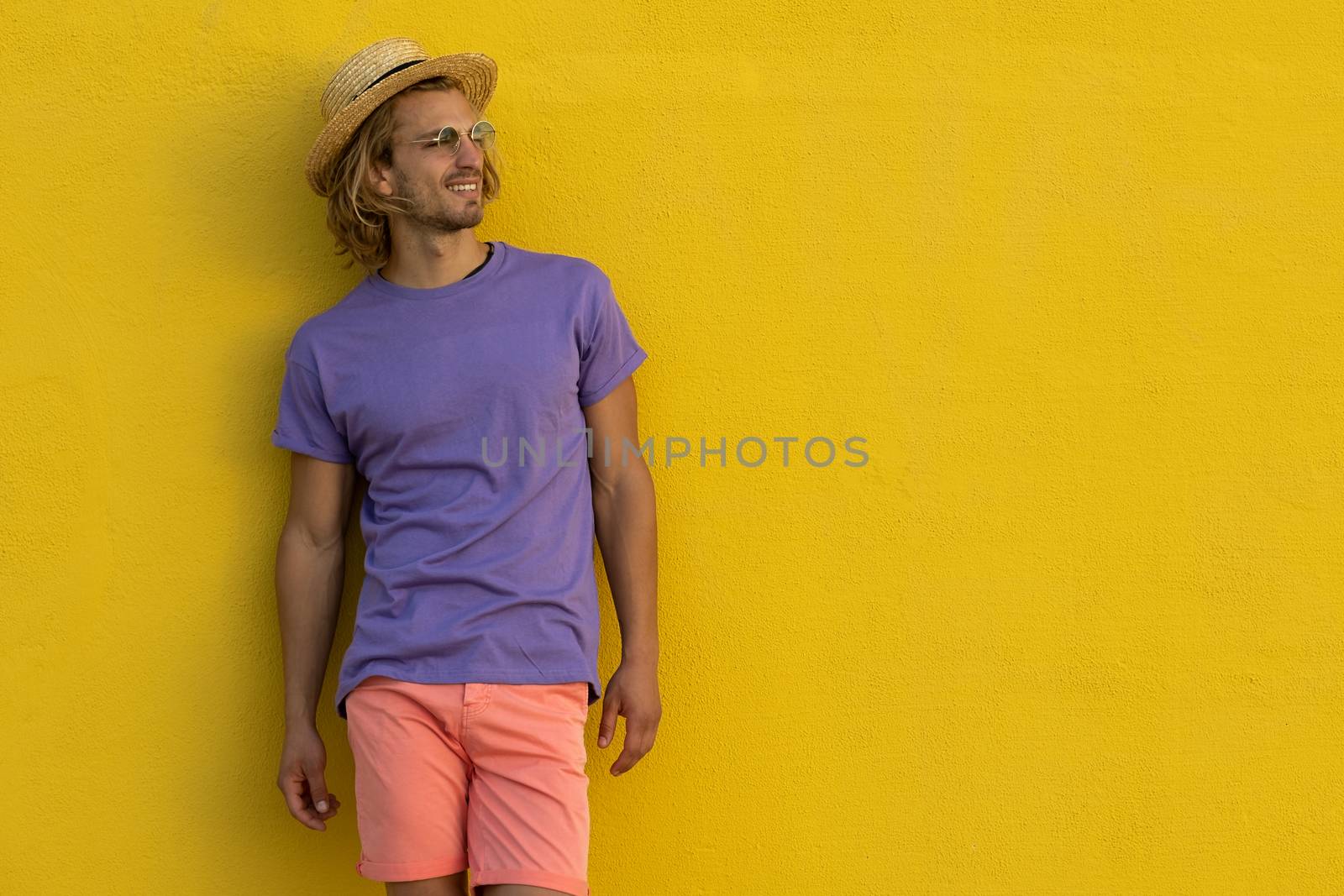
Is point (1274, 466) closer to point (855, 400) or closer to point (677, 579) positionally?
point (855, 400)

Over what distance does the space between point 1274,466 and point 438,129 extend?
5.90ft

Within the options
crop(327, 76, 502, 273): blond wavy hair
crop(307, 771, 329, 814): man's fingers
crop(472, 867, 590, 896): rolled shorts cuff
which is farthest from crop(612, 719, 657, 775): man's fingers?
crop(327, 76, 502, 273): blond wavy hair

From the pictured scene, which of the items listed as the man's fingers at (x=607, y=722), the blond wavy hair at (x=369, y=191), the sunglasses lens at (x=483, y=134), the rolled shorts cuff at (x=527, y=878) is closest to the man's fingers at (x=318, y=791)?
the rolled shorts cuff at (x=527, y=878)

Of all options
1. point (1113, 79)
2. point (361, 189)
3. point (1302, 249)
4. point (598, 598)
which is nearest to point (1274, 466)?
point (1302, 249)

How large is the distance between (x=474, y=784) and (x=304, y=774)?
407mm

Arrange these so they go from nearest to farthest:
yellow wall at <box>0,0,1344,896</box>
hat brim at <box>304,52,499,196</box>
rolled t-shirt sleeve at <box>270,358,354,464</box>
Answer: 1. hat brim at <box>304,52,499,196</box>
2. rolled t-shirt sleeve at <box>270,358,354,464</box>
3. yellow wall at <box>0,0,1344,896</box>

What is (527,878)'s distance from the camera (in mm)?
2072

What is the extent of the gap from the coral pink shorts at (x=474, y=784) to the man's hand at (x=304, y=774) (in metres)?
0.21

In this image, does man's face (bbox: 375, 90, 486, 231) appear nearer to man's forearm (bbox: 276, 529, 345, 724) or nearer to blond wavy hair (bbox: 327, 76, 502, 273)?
blond wavy hair (bbox: 327, 76, 502, 273)

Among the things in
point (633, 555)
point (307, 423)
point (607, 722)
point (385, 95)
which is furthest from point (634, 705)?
point (385, 95)

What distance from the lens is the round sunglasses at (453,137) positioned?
2209mm

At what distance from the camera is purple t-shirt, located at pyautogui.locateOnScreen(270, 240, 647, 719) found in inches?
85.1

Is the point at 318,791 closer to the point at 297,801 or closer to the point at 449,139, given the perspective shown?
the point at 297,801

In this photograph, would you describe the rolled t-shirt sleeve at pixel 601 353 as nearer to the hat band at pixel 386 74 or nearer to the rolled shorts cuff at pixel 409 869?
the hat band at pixel 386 74
